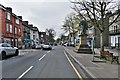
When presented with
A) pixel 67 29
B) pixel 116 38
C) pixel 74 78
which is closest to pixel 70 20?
pixel 67 29

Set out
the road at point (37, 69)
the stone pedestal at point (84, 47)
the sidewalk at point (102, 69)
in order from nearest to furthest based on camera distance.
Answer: the sidewalk at point (102, 69), the road at point (37, 69), the stone pedestal at point (84, 47)

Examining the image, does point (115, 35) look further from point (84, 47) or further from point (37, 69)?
point (37, 69)

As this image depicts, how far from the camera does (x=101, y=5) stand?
2384 centimetres

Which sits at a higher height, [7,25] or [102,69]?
[7,25]

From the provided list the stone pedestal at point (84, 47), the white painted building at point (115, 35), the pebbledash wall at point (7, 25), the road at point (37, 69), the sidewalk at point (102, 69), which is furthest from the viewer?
the white painted building at point (115, 35)

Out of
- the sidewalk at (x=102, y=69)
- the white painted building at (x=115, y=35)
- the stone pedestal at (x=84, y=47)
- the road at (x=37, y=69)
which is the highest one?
the white painted building at (x=115, y=35)

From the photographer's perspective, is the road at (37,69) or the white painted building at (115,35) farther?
the white painted building at (115,35)

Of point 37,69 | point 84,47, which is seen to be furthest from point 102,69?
point 84,47

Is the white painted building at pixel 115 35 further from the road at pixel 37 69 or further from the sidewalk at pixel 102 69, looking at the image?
the sidewalk at pixel 102 69

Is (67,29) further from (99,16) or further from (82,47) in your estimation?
(99,16)

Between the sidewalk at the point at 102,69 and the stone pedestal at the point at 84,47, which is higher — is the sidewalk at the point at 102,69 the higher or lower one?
the lower one

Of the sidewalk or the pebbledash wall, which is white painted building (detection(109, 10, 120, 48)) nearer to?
the pebbledash wall

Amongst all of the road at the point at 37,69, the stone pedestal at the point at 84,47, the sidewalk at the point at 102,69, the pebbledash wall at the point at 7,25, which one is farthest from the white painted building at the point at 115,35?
the sidewalk at the point at 102,69

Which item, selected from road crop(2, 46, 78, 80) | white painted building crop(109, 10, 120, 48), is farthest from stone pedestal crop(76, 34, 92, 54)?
white painted building crop(109, 10, 120, 48)
